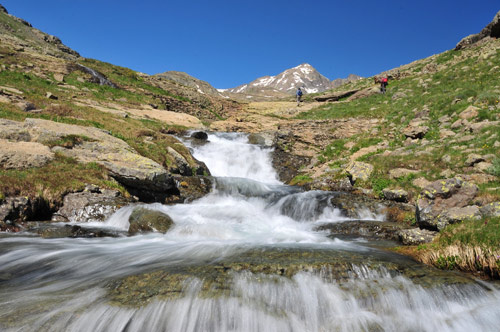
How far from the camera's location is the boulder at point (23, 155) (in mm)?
9695

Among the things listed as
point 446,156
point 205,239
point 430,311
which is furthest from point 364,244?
point 446,156

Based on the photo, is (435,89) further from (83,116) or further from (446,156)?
(83,116)

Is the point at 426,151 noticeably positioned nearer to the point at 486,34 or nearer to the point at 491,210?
the point at 491,210

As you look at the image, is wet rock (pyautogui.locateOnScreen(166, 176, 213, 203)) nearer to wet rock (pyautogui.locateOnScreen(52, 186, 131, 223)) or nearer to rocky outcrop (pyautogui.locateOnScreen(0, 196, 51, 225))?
wet rock (pyautogui.locateOnScreen(52, 186, 131, 223))

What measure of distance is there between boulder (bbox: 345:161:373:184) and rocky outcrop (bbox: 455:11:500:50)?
29216 mm

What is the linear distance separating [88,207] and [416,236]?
10.9m

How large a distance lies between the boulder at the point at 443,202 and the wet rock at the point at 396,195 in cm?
313

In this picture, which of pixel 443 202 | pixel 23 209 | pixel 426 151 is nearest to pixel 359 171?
pixel 426 151

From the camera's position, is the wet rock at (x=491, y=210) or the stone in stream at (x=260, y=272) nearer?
the stone in stream at (x=260, y=272)

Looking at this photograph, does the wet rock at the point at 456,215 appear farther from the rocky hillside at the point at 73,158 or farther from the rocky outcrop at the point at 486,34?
the rocky outcrop at the point at 486,34

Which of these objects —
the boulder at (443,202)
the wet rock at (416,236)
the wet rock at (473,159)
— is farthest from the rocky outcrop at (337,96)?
the wet rock at (416,236)

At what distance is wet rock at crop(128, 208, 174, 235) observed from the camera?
29.0 feet

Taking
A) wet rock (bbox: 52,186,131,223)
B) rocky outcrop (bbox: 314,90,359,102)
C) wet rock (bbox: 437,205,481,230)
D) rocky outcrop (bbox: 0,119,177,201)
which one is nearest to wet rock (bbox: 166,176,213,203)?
rocky outcrop (bbox: 0,119,177,201)

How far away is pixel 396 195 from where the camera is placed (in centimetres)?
1195
